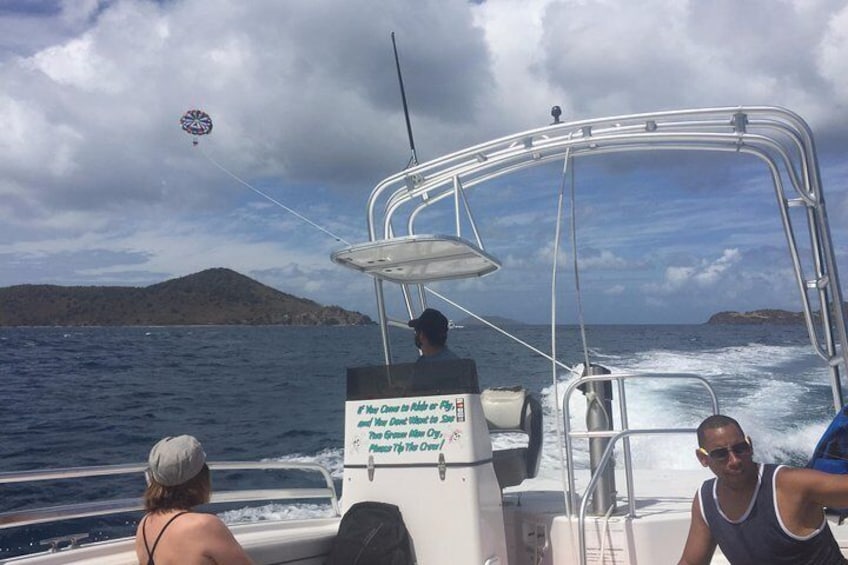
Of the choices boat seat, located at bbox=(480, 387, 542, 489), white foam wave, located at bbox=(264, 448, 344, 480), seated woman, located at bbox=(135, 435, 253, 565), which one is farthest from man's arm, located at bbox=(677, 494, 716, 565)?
white foam wave, located at bbox=(264, 448, 344, 480)

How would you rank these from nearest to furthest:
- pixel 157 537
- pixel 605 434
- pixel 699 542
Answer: pixel 157 537
pixel 699 542
pixel 605 434

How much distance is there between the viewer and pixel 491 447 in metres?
4.18

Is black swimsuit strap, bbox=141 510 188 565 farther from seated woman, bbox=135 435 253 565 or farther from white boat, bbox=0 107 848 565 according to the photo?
white boat, bbox=0 107 848 565

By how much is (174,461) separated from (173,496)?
0.41ft

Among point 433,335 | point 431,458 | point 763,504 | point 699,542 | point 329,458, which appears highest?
point 433,335

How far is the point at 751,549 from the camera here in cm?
265

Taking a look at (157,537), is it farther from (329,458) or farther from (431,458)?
(329,458)

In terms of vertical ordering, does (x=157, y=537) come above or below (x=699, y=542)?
above

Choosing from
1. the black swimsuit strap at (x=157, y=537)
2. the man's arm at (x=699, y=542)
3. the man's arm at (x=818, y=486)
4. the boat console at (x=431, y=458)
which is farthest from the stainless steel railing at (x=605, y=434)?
the black swimsuit strap at (x=157, y=537)

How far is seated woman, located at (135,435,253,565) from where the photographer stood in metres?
2.45

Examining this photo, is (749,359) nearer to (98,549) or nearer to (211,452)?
(211,452)

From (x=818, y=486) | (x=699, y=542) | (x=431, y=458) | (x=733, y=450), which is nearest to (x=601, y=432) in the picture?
(x=431, y=458)

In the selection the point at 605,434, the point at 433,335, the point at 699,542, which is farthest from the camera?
the point at 433,335

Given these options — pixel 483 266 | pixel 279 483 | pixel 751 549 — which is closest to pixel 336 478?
pixel 279 483
